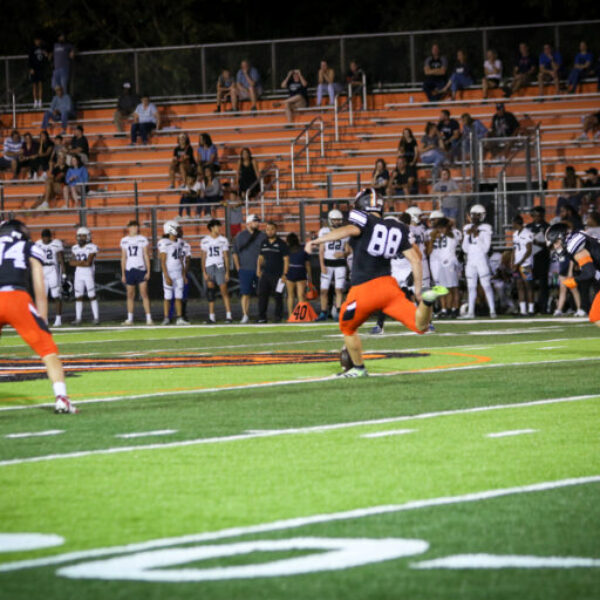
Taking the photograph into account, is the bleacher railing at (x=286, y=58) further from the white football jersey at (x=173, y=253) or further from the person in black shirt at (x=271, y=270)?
the white football jersey at (x=173, y=253)

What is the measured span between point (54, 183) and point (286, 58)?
6.05 meters

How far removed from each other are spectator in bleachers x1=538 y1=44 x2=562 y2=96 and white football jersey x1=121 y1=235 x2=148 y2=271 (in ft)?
33.7

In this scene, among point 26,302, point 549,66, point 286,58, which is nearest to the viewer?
point 26,302

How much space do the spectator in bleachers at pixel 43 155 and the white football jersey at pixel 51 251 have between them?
591cm

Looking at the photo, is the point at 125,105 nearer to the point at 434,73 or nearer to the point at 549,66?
the point at 434,73

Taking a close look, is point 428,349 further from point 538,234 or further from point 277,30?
point 277,30

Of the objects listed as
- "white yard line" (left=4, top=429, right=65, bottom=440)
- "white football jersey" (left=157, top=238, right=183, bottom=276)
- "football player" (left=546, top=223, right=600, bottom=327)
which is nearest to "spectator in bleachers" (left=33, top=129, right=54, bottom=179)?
"white football jersey" (left=157, top=238, right=183, bottom=276)

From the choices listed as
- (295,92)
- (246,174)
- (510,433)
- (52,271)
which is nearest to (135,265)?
(52,271)

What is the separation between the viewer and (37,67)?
34125 millimetres

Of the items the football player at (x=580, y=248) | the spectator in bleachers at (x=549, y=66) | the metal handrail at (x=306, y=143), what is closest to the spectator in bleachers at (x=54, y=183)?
the metal handrail at (x=306, y=143)

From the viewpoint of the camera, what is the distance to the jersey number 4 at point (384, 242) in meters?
12.5

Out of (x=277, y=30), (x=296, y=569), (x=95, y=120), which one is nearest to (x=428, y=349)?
(x=296, y=569)

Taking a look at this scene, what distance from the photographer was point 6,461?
8.09 m

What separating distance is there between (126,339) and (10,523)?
13.8 m
